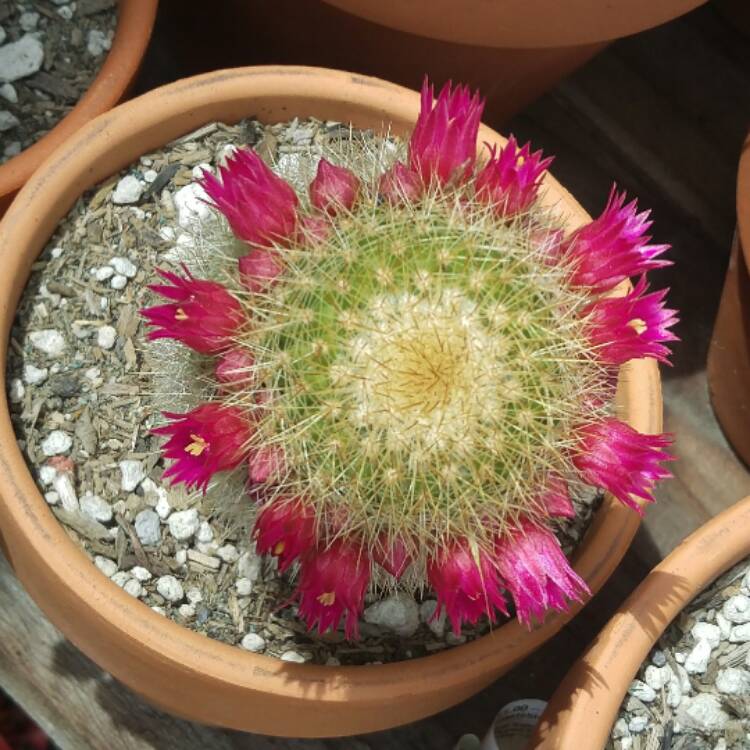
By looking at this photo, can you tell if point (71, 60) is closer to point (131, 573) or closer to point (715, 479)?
point (131, 573)

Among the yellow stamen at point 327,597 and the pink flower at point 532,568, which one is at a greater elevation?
the pink flower at point 532,568

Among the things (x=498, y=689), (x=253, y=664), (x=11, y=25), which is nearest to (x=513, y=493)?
(x=253, y=664)

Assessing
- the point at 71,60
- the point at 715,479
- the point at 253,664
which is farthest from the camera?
the point at 715,479

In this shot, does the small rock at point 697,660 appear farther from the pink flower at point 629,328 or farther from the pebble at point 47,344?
the pebble at point 47,344

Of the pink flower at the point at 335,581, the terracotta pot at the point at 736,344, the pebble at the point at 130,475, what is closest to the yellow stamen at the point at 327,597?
the pink flower at the point at 335,581

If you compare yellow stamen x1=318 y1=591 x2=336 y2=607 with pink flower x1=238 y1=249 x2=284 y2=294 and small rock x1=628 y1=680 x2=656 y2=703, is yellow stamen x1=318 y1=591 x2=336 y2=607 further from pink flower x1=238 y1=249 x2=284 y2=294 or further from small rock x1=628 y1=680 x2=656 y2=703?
small rock x1=628 y1=680 x2=656 y2=703
